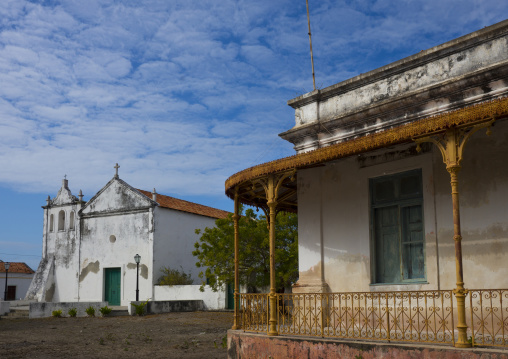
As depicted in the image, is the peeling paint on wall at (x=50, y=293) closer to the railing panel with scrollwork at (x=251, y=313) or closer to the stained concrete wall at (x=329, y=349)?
the railing panel with scrollwork at (x=251, y=313)

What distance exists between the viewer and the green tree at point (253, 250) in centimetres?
1906

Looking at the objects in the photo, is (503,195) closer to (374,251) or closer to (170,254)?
(374,251)

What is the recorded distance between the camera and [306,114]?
11.3 meters

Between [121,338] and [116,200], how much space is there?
14.6m

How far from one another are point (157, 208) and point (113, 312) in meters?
5.88

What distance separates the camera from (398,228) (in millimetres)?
9031

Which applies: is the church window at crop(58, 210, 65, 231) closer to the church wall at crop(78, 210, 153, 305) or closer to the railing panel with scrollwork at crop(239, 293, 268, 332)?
the church wall at crop(78, 210, 153, 305)


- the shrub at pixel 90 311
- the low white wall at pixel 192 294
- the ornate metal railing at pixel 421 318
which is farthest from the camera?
the low white wall at pixel 192 294

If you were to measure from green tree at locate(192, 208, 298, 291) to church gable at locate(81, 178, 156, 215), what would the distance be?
676cm

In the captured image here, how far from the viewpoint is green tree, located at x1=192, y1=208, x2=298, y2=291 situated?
750 inches

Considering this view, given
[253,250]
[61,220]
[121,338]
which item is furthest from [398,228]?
[61,220]

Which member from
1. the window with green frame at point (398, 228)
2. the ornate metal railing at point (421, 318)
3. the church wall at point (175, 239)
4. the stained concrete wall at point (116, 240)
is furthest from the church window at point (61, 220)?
the window with green frame at point (398, 228)

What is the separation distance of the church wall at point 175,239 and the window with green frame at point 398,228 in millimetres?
18036

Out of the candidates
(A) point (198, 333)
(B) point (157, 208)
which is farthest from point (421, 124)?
(B) point (157, 208)
